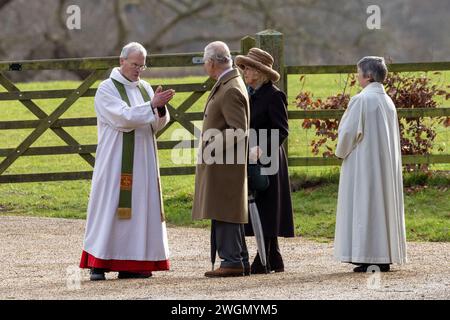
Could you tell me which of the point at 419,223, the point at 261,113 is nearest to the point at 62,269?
the point at 261,113

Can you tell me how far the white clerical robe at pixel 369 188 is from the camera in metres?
11.5

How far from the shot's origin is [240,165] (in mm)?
11453

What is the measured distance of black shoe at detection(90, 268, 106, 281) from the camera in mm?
11477

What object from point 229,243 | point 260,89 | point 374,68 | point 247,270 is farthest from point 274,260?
point 374,68

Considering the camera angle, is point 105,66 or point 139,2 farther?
point 139,2

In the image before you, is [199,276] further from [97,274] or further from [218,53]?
[218,53]

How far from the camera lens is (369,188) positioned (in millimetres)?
11586

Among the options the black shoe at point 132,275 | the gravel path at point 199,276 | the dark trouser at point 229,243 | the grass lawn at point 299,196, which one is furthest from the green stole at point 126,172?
the grass lawn at point 299,196

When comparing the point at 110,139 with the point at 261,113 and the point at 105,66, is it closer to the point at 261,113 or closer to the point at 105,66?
the point at 261,113

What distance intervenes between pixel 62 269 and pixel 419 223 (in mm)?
4307

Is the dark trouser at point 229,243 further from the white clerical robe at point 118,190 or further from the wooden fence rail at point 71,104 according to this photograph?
the wooden fence rail at point 71,104

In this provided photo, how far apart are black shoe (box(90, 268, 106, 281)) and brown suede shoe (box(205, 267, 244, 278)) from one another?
0.85 metres

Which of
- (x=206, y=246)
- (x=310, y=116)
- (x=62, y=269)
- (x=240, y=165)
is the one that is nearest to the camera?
(x=240, y=165)

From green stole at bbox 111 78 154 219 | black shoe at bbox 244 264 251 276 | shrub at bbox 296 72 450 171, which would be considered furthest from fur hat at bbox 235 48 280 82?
shrub at bbox 296 72 450 171
